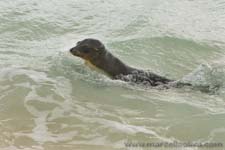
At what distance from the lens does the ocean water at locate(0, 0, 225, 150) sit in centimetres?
489

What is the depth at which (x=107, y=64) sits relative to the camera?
6211mm

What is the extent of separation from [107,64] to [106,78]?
0.17m

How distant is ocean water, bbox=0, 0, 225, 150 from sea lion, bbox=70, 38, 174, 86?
108mm

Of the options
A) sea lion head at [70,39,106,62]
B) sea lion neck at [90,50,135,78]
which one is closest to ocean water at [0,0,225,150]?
sea lion neck at [90,50,135,78]

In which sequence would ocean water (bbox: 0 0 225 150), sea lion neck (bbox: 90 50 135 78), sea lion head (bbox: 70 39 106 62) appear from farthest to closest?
sea lion neck (bbox: 90 50 135 78) → sea lion head (bbox: 70 39 106 62) → ocean water (bbox: 0 0 225 150)

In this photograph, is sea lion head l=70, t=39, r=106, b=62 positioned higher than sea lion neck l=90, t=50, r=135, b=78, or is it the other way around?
sea lion head l=70, t=39, r=106, b=62

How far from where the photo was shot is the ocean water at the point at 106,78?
16.0 ft

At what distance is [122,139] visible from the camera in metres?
4.78

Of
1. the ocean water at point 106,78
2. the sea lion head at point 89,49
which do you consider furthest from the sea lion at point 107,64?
the ocean water at point 106,78

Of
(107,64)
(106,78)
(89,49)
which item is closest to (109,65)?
(107,64)

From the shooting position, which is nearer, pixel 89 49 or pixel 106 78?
pixel 89 49

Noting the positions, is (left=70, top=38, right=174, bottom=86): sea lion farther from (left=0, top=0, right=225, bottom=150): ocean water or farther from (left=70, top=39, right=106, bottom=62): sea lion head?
(left=0, top=0, right=225, bottom=150): ocean water

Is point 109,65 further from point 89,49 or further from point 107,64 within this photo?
point 89,49

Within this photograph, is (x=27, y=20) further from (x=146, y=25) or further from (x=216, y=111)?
(x=216, y=111)
